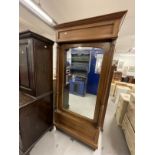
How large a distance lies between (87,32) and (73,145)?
190 cm

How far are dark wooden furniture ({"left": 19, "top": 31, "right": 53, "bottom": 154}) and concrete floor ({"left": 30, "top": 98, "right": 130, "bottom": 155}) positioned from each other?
20 centimetres

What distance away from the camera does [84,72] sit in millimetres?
2023

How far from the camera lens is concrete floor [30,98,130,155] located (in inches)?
63.1

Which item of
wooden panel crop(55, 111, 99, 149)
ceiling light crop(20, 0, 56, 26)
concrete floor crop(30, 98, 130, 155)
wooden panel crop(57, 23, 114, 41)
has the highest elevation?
ceiling light crop(20, 0, 56, 26)

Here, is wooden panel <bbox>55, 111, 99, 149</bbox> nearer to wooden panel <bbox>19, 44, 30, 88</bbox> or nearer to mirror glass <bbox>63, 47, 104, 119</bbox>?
mirror glass <bbox>63, 47, 104, 119</bbox>

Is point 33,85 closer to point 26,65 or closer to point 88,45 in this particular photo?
point 26,65

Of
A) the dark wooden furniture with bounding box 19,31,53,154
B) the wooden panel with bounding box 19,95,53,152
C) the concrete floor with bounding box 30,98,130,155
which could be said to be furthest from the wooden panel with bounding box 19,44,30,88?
the concrete floor with bounding box 30,98,130,155

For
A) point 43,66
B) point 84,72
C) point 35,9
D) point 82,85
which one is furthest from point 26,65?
point 35,9

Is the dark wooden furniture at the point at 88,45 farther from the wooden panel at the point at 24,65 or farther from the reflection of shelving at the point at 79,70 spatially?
the wooden panel at the point at 24,65

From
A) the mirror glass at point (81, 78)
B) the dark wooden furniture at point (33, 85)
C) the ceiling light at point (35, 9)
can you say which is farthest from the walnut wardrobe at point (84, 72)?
the ceiling light at point (35, 9)

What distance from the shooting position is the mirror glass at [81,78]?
5.48 feet
